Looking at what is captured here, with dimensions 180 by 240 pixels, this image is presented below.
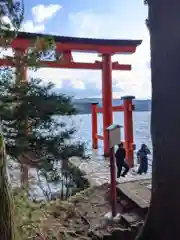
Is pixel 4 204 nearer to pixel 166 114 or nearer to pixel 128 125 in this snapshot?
pixel 166 114

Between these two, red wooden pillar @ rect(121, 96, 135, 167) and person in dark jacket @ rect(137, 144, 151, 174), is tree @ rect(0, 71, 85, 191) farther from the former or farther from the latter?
red wooden pillar @ rect(121, 96, 135, 167)

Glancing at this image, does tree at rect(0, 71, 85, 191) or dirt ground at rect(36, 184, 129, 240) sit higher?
tree at rect(0, 71, 85, 191)

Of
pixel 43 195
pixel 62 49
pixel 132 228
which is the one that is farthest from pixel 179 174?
pixel 62 49

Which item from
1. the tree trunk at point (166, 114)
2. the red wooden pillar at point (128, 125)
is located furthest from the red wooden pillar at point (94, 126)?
the tree trunk at point (166, 114)

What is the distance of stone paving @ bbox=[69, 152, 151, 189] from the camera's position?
6539 mm

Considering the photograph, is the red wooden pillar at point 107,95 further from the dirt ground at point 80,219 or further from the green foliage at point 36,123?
the dirt ground at point 80,219

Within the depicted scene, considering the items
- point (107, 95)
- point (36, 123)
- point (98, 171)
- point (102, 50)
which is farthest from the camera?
point (107, 95)

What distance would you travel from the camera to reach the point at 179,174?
95.4 inches

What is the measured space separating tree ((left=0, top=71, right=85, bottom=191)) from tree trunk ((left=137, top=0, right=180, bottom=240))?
271 centimetres

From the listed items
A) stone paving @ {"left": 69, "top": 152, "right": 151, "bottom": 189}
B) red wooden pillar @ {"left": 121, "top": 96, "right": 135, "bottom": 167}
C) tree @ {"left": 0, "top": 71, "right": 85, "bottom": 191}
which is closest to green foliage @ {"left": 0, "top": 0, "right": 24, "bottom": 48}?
tree @ {"left": 0, "top": 71, "right": 85, "bottom": 191}

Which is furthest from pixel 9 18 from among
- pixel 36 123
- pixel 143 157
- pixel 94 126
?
pixel 94 126

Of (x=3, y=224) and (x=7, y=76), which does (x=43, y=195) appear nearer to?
(x=7, y=76)

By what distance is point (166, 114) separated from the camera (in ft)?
8.10

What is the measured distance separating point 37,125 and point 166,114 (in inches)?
134
